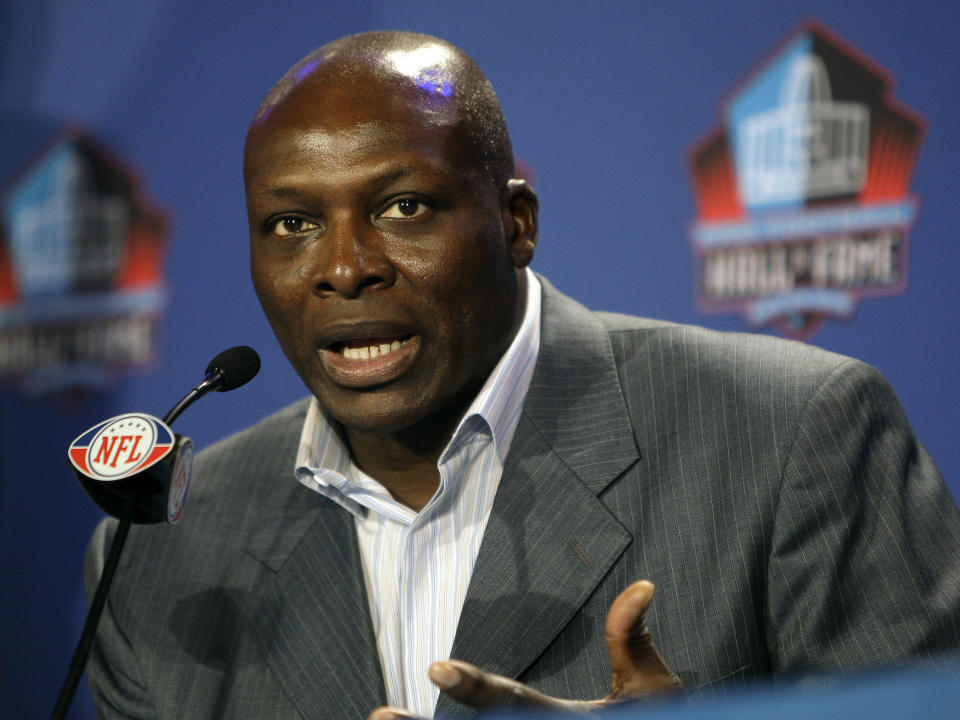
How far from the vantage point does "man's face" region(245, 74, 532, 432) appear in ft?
5.66

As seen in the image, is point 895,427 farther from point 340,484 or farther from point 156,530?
point 156,530

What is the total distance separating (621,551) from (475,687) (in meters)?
0.60

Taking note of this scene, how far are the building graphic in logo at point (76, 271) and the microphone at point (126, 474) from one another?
6.98 feet

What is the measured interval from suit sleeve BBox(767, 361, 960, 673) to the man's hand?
35 cm

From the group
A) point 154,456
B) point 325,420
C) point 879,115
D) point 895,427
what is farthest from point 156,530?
point 879,115

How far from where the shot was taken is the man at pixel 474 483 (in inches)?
64.2

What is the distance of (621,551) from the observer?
5.57ft

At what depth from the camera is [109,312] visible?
3.55m

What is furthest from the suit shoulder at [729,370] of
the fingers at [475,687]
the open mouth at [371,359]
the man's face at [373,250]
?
the fingers at [475,687]

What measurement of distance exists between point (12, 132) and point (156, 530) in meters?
2.19

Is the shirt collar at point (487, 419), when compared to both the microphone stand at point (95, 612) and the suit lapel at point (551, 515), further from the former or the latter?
the microphone stand at point (95, 612)

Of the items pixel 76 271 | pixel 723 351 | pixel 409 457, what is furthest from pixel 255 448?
pixel 76 271

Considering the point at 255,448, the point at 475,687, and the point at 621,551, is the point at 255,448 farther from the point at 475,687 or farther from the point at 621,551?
the point at 475,687

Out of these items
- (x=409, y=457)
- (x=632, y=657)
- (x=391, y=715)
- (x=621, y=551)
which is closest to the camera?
(x=391, y=715)
